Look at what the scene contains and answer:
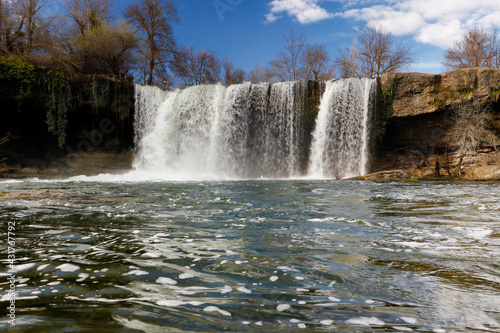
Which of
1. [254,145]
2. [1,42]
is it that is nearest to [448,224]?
[254,145]

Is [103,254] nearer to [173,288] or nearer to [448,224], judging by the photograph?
[173,288]

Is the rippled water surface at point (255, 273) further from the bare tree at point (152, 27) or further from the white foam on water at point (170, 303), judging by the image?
the bare tree at point (152, 27)

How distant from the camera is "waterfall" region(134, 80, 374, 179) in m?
19.3

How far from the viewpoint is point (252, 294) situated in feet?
7.63

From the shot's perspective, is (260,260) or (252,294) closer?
(252,294)

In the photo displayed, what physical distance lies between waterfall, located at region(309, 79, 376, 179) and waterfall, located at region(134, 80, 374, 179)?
0.21ft

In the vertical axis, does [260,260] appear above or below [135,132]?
below

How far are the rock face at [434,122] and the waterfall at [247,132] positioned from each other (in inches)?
128

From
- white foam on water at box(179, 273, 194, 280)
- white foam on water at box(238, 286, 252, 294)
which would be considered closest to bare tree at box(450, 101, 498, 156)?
white foam on water at box(238, 286, 252, 294)

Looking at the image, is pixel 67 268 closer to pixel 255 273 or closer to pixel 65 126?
pixel 255 273

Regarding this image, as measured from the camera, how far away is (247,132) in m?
20.0

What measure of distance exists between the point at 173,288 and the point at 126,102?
2052cm

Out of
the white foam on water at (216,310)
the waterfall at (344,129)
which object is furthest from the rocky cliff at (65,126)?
the white foam on water at (216,310)

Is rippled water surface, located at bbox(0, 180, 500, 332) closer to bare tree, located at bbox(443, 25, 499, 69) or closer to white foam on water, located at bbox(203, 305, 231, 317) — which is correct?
white foam on water, located at bbox(203, 305, 231, 317)
